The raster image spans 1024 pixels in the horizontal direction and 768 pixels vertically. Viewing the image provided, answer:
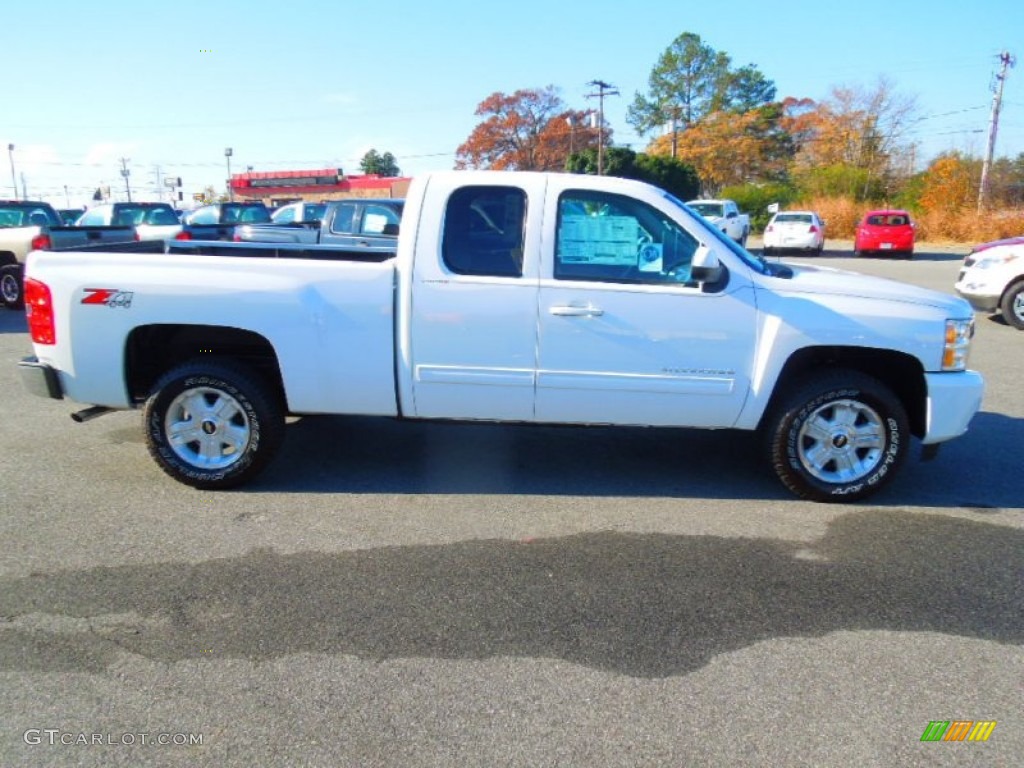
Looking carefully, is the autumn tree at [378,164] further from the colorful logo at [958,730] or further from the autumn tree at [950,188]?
the colorful logo at [958,730]

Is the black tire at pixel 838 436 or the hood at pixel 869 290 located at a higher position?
the hood at pixel 869 290

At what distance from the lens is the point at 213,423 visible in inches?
183

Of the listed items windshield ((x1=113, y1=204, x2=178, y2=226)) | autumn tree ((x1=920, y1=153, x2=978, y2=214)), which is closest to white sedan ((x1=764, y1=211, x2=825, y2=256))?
autumn tree ((x1=920, y1=153, x2=978, y2=214))

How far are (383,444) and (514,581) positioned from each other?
2384 mm

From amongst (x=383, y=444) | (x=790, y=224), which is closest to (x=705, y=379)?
(x=383, y=444)

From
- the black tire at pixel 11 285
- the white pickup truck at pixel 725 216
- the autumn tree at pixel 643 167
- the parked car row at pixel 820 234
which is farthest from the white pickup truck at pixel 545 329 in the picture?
the autumn tree at pixel 643 167

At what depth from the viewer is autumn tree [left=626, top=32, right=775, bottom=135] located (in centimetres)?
7350

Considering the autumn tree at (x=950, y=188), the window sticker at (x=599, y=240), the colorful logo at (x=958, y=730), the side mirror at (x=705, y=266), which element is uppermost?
the autumn tree at (x=950, y=188)

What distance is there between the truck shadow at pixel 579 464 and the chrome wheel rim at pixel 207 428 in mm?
304

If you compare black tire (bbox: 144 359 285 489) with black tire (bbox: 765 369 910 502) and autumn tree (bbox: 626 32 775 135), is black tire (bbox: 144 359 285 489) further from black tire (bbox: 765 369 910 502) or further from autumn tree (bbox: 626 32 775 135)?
autumn tree (bbox: 626 32 775 135)

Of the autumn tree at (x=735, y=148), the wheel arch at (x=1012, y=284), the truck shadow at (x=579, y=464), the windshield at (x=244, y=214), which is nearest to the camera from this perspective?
the truck shadow at (x=579, y=464)

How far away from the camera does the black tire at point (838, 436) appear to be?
4.45m

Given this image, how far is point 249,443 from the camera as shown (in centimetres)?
460

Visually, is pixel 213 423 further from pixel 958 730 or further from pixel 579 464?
pixel 958 730
